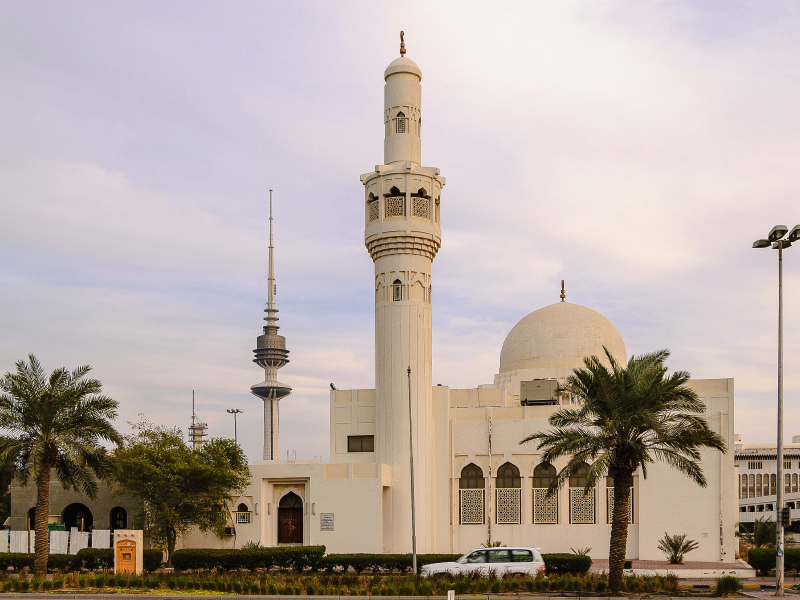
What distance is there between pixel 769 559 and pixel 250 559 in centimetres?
1806

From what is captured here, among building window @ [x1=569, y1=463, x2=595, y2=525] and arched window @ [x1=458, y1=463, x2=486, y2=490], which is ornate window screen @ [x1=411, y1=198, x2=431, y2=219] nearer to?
arched window @ [x1=458, y1=463, x2=486, y2=490]

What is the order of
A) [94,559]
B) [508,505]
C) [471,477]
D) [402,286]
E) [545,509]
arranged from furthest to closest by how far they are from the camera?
[402,286], [471,477], [508,505], [545,509], [94,559]

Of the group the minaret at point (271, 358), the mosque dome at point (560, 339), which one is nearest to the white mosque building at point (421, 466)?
the mosque dome at point (560, 339)

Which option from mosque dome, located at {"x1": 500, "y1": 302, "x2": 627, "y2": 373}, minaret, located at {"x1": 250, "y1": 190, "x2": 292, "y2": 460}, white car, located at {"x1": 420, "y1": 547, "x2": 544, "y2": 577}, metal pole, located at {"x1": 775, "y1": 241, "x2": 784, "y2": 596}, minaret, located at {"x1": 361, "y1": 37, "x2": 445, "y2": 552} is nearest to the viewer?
metal pole, located at {"x1": 775, "y1": 241, "x2": 784, "y2": 596}

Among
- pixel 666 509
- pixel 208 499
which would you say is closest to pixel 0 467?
pixel 208 499

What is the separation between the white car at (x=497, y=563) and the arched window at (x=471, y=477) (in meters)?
14.0

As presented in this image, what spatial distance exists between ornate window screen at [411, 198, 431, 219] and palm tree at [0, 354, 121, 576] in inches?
655

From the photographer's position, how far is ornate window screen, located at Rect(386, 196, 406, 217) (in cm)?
4175

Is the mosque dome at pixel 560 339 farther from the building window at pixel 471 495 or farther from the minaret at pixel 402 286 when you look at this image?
the minaret at pixel 402 286

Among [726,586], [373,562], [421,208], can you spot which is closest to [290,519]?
[373,562]

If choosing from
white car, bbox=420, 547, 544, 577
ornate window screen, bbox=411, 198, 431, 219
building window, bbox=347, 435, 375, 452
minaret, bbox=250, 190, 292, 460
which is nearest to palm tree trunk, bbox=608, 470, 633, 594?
white car, bbox=420, 547, 544, 577

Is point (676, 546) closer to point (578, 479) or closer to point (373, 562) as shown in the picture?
point (578, 479)

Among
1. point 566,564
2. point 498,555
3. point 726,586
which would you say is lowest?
point 566,564

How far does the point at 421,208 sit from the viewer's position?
42.1 m
